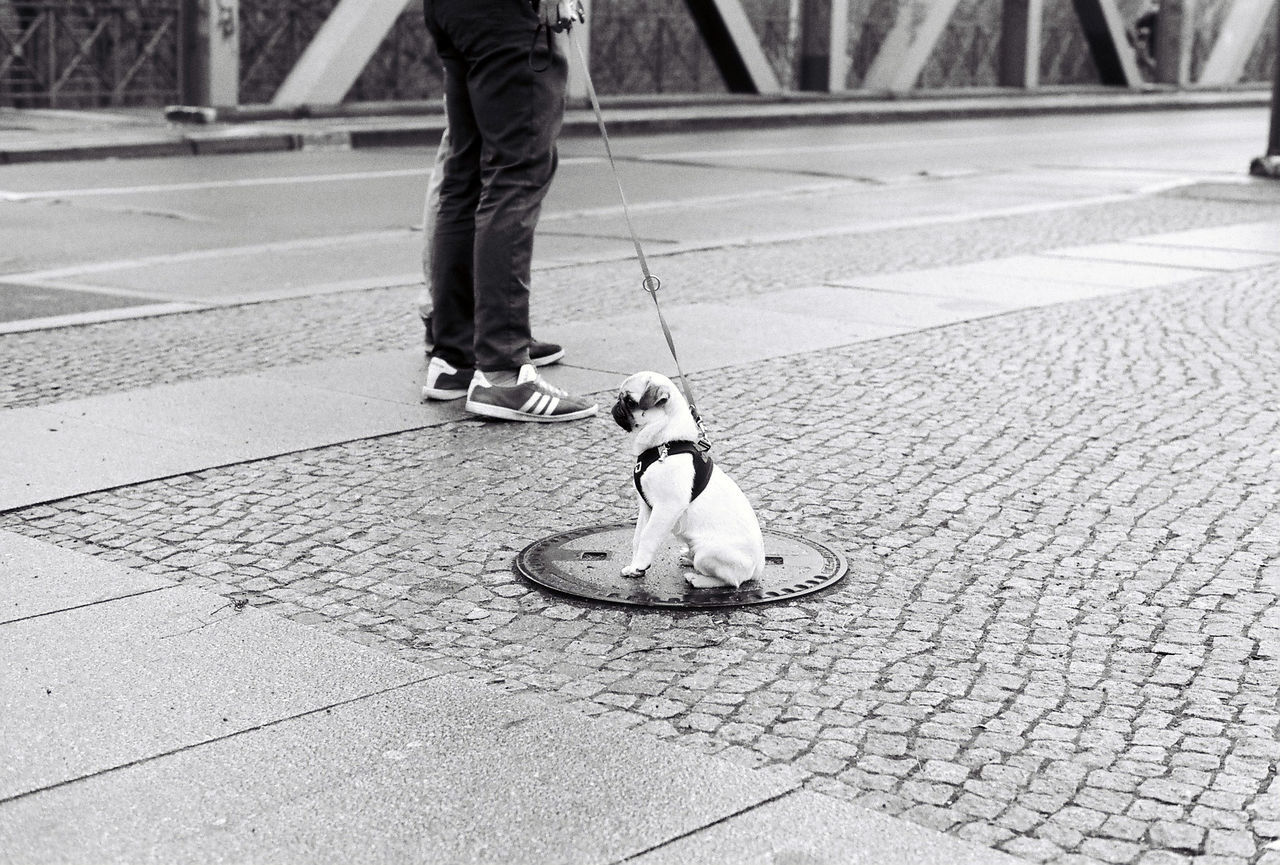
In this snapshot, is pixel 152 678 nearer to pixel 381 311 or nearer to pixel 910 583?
pixel 910 583

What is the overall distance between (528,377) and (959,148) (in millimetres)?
15060

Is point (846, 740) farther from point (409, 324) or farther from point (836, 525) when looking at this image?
point (409, 324)

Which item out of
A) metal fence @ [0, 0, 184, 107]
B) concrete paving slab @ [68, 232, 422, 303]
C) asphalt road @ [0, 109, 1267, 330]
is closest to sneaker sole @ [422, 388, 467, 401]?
asphalt road @ [0, 109, 1267, 330]

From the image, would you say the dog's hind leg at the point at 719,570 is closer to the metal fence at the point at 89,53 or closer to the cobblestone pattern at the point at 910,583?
the cobblestone pattern at the point at 910,583

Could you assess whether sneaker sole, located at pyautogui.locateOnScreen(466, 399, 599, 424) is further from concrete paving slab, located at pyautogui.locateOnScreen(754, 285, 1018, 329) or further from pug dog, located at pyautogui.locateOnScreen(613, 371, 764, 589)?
concrete paving slab, located at pyautogui.locateOnScreen(754, 285, 1018, 329)

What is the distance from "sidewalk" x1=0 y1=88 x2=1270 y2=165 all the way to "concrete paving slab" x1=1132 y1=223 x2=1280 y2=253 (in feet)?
31.3

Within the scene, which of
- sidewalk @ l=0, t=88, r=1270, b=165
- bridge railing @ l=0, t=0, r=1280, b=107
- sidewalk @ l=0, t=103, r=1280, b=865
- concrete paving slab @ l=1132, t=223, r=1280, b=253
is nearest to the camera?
sidewalk @ l=0, t=103, r=1280, b=865

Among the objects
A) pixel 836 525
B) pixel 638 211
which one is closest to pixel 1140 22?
pixel 638 211

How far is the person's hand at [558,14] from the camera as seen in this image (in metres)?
5.64

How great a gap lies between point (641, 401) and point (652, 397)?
0.09ft

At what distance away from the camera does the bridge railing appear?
69.4ft

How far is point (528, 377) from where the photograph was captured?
599cm

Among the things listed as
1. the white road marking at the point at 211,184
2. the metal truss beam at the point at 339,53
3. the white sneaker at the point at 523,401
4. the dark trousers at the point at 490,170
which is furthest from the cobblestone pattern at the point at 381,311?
the metal truss beam at the point at 339,53

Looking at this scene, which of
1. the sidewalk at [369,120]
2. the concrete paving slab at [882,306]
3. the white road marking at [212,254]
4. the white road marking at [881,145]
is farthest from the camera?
the white road marking at [881,145]
